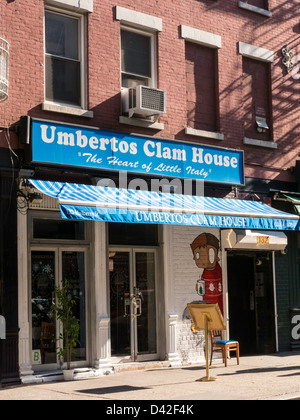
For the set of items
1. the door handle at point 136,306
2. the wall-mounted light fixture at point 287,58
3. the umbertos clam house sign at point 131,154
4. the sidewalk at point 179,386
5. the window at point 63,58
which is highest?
the wall-mounted light fixture at point 287,58

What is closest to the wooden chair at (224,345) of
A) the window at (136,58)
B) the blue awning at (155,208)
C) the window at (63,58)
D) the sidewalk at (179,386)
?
the sidewalk at (179,386)

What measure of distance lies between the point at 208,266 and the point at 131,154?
10.0 feet

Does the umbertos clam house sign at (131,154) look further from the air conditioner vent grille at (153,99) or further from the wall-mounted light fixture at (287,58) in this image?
the wall-mounted light fixture at (287,58)

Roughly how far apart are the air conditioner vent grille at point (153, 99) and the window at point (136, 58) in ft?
2.21

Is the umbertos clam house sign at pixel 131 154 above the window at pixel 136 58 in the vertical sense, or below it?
below

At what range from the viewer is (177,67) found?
14.5 meters

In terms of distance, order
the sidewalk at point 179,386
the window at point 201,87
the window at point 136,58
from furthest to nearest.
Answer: the window at point 201,87 → the window at point 136,58 → the sidewalk at point 179,386

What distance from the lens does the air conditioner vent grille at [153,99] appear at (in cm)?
1322

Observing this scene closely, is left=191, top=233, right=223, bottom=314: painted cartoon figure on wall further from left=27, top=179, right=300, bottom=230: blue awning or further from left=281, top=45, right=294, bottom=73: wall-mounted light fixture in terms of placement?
left=281, top=45, right=294, bottom=73: wall-mounted light fixture

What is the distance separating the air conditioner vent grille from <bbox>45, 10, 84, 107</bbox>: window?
3.95 ft

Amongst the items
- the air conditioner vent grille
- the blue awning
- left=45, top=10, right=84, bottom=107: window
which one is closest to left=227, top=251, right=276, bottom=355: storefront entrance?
the blue awning

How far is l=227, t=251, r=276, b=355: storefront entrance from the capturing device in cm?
1556
